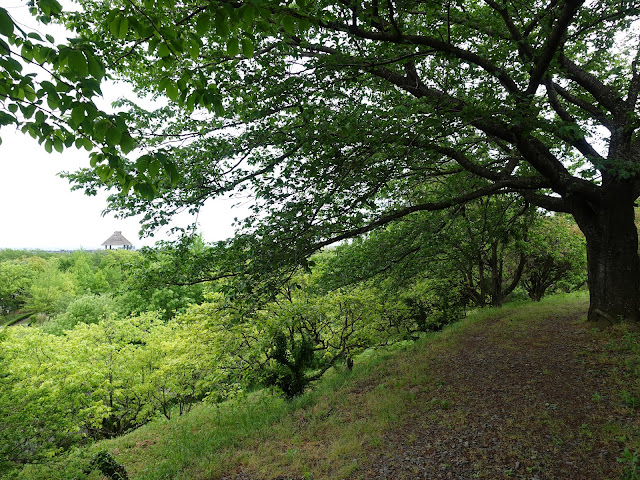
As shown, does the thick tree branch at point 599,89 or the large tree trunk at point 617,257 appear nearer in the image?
the thick tree branch at point 599,89

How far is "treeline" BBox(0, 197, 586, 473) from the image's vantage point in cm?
707

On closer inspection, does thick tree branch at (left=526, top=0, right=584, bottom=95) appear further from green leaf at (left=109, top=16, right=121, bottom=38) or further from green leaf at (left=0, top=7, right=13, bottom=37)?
green leaf at (left=0, top=7, right=13, bottom=37)

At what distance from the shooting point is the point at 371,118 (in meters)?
5.02

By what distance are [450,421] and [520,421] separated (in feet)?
3.73

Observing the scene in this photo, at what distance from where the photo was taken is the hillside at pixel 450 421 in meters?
4.78

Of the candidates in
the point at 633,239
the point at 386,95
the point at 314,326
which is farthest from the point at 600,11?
the point at 314,326

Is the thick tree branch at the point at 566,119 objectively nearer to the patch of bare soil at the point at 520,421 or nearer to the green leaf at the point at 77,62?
the patch of bare soil at the point at 520,421

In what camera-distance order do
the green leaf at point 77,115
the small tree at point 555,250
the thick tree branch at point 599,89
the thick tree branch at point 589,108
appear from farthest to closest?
1. the small tree at point 555,250
2. the thick tree branch at point 589,108
3. the thick tree branch at point 599,89
4. the green leaf at point 77,115

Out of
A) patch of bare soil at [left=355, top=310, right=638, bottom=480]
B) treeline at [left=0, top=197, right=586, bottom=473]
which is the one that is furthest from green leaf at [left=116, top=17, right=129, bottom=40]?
patch of bare soil at [left=355, top=310, right=638, bottom=480]

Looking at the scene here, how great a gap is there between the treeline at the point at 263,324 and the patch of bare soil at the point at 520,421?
10.2 feet

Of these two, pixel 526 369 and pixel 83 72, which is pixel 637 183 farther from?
pixel 83 72

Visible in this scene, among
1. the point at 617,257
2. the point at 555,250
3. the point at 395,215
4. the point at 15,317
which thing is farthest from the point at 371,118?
the point at 15,317

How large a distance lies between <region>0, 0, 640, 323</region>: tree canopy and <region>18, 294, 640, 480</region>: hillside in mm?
2361

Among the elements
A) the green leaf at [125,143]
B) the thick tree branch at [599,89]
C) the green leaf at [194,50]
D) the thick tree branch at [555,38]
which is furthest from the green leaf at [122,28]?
the thick tree branch at [599,89]
